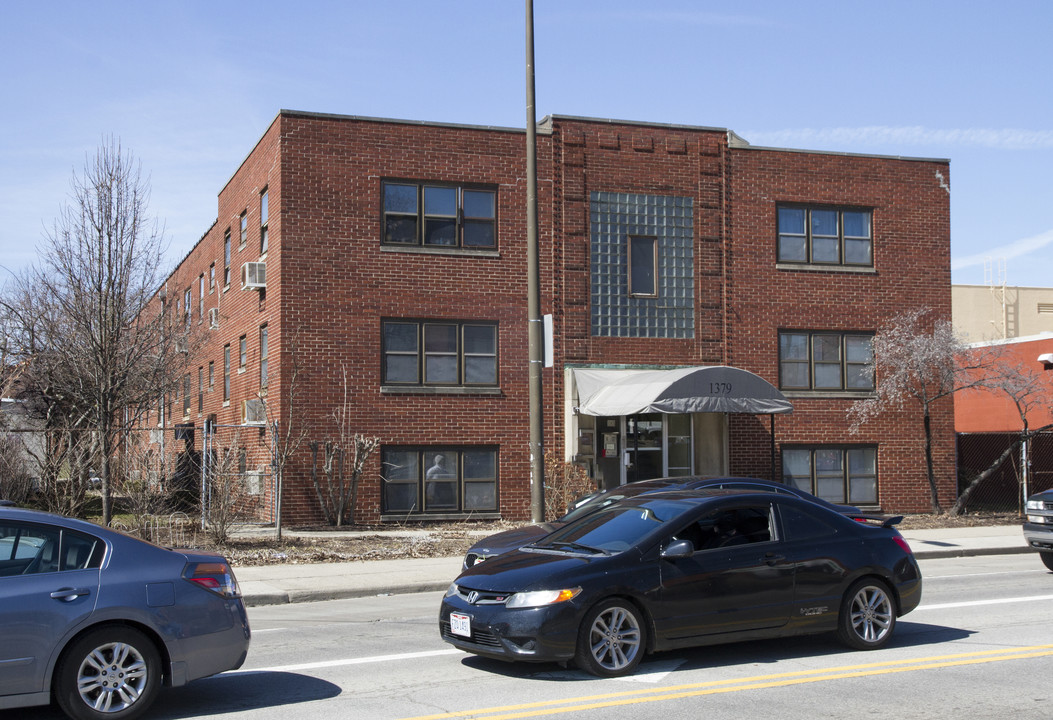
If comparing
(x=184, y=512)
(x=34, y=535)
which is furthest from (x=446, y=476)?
(x=34, y=535)

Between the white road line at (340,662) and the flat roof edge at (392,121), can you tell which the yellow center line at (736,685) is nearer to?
Answer: the white road line at (340,662)

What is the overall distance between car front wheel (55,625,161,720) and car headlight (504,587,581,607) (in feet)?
8.59

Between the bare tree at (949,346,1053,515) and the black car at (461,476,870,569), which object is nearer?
the black car at (461,476,870,569)

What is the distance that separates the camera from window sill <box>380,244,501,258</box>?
73.9ft

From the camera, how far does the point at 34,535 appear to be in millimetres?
6949

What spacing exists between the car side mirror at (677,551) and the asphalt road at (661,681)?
904 millimetres

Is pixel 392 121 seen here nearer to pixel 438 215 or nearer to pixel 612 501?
pixel 438 215

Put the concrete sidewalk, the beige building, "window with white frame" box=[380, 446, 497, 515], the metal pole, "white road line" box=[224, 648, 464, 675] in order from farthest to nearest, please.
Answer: the beige building → "window with white frame" box=[380, 446, 497, 515] → the metal pole → the concrete sidewalk → "white road line" box=[224, 648, 464, 675]

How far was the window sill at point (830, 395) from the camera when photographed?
2488cm

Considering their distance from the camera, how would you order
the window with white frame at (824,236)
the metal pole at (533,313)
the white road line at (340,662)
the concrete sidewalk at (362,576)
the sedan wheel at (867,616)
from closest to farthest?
the white road line at (340,662) < the sedan wheel at (867,616) < the concrete sidewalk at (362,576) < the metal pole at (533,313) < the window with white frame at (824,236)

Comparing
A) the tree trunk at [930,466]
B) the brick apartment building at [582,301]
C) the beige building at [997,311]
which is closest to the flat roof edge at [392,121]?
the brick apartment building at [582,301]

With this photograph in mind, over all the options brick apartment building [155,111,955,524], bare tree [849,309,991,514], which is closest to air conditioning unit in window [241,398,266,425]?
brick apartment building [155,111,955,524]

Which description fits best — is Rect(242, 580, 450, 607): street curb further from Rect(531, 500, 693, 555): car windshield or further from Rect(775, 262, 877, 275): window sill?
Rect(775, 262, 877, 275): window sill

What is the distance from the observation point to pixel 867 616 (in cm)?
920
